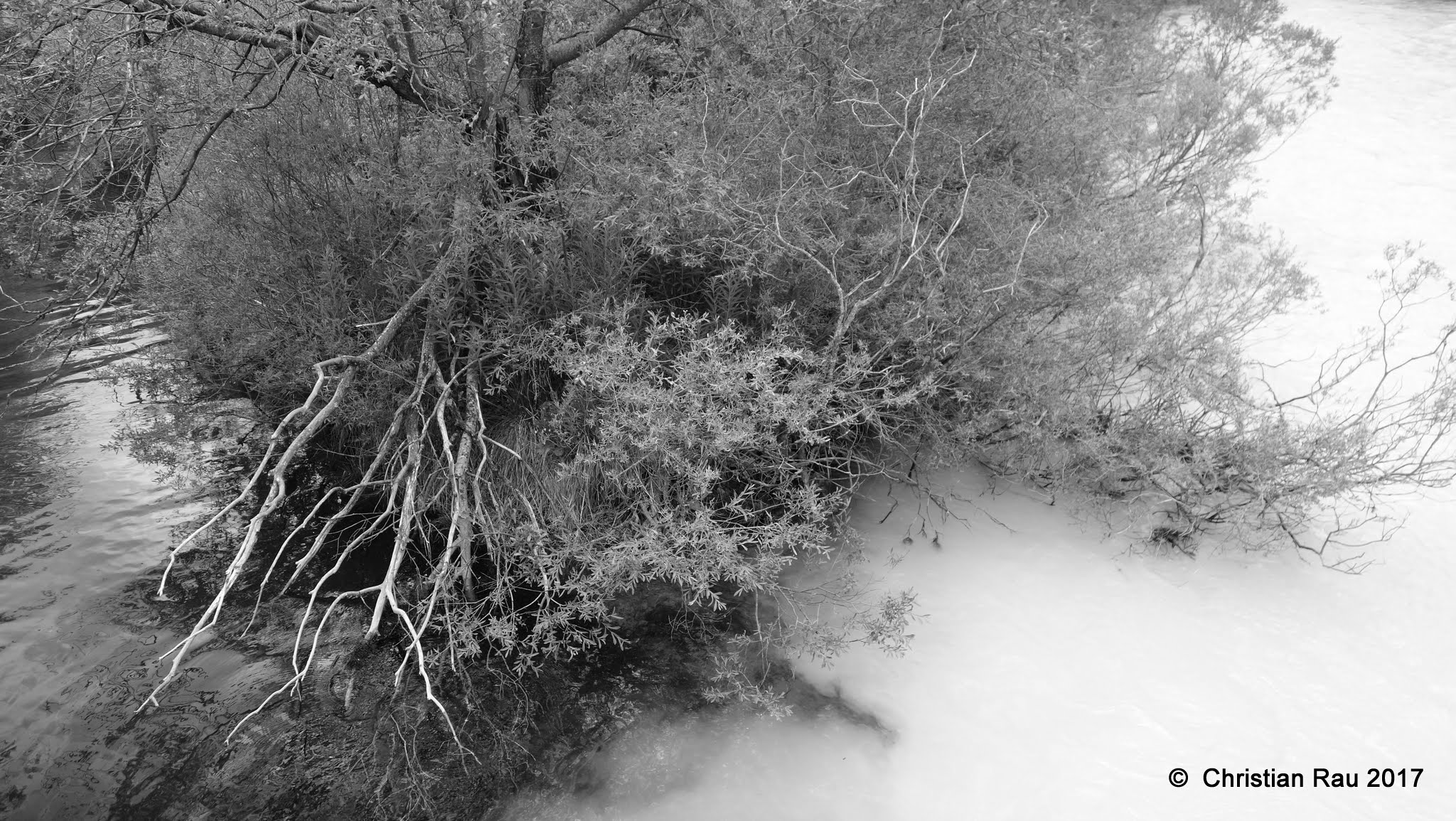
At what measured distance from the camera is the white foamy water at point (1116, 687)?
4.19 m

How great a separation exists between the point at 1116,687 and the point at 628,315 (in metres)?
3.52

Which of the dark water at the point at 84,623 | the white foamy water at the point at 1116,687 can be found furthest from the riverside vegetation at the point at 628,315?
the dark water at the point at 84,623

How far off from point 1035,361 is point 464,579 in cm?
373

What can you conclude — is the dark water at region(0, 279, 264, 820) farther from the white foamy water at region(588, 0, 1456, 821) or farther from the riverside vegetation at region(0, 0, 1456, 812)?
the white foamy water at region(588, 0, 1456, 821)

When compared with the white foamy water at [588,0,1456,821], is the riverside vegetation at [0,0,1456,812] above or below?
above

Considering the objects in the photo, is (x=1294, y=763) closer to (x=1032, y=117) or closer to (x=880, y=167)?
(x=880, y=167)

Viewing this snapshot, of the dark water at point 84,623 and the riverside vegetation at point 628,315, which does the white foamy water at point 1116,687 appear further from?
the dark water at point 84,623

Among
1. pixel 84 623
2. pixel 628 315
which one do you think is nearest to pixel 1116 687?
pixel 628 315

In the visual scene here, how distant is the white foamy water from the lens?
4.19 metres

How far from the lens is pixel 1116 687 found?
185 inches

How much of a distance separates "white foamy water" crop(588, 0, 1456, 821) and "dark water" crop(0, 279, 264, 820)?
2639 mm

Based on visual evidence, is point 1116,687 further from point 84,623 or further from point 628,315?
point 84,623

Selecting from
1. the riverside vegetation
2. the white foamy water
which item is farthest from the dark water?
the white foamy water

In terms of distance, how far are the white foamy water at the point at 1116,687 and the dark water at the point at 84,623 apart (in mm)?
2639
